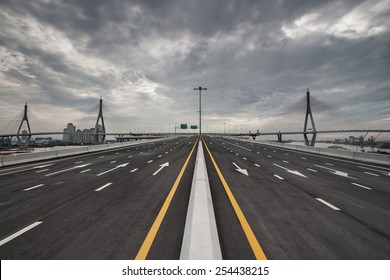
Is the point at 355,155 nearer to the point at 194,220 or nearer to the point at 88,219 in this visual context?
the point at 194,220

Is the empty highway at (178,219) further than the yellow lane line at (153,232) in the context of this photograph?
Yes

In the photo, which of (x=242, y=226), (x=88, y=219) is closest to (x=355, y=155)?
(x=242, y=226)

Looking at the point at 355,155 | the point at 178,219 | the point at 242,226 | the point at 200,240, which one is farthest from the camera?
the point at 355,155

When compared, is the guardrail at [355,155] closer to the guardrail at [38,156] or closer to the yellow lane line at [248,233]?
the yellow lane line at [248,233]

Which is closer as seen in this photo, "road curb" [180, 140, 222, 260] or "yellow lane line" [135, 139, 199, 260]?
"road curb" [180, 140, 222, 260]

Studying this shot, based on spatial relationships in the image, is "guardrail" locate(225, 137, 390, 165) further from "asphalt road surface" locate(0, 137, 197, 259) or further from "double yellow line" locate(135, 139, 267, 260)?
"asphalt road surface" locate(0, 137, 197, 259)

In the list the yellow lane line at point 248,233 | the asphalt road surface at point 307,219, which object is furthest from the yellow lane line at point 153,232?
the yellow lane line at point 248,233

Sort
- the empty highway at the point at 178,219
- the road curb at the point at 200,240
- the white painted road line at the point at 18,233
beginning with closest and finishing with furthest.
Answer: the road curb at the point at 200,240, the empty highway at the point at 178,219, the white painted road line at the point at 18,233

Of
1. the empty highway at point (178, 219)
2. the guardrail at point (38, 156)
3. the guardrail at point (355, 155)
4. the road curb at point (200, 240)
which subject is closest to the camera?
the road curb at point (200, 240)

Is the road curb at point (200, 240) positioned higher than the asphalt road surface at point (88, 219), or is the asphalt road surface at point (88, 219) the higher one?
the road curb at point (200, 240)

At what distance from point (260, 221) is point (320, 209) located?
2.37 m

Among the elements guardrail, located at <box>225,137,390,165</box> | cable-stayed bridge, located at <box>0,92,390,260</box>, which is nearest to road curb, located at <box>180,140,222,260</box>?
cable-stayed bridge, located at <box>0,92,390,260</box>
